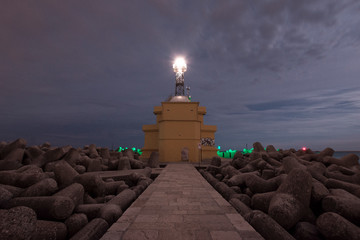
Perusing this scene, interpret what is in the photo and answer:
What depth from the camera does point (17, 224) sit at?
2.79 metres

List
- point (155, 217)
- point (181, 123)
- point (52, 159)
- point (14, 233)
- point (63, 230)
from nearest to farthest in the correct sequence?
point (14, 233) < point (63, 230) < point (155, 217) < point (52, 159) < point (181, 123)

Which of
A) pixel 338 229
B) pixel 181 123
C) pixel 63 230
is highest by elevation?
pixel 181 123

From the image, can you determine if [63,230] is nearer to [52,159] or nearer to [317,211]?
A: [317,211]

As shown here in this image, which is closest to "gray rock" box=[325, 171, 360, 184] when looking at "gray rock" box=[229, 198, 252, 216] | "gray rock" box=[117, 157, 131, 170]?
"gray rock" box=[229, 198, 252, 216]

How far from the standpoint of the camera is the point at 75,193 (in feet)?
14.7

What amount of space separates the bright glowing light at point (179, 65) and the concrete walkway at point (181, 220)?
18614 mm

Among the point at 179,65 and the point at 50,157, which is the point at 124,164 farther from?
the point at 179,65

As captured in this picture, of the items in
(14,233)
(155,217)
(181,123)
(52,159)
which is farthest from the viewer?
(181,123)

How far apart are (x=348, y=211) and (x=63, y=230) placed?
5.45 metres

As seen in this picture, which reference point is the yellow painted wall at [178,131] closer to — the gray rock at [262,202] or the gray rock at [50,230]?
the gray rock at [262,202]

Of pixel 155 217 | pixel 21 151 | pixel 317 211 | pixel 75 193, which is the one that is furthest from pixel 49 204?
pixel 21 151

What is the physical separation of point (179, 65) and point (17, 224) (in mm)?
21151

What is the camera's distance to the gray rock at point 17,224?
268 centimetres

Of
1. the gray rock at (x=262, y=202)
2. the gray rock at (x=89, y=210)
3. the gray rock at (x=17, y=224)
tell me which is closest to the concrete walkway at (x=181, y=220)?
the gray rock at (x=89, y=210)
